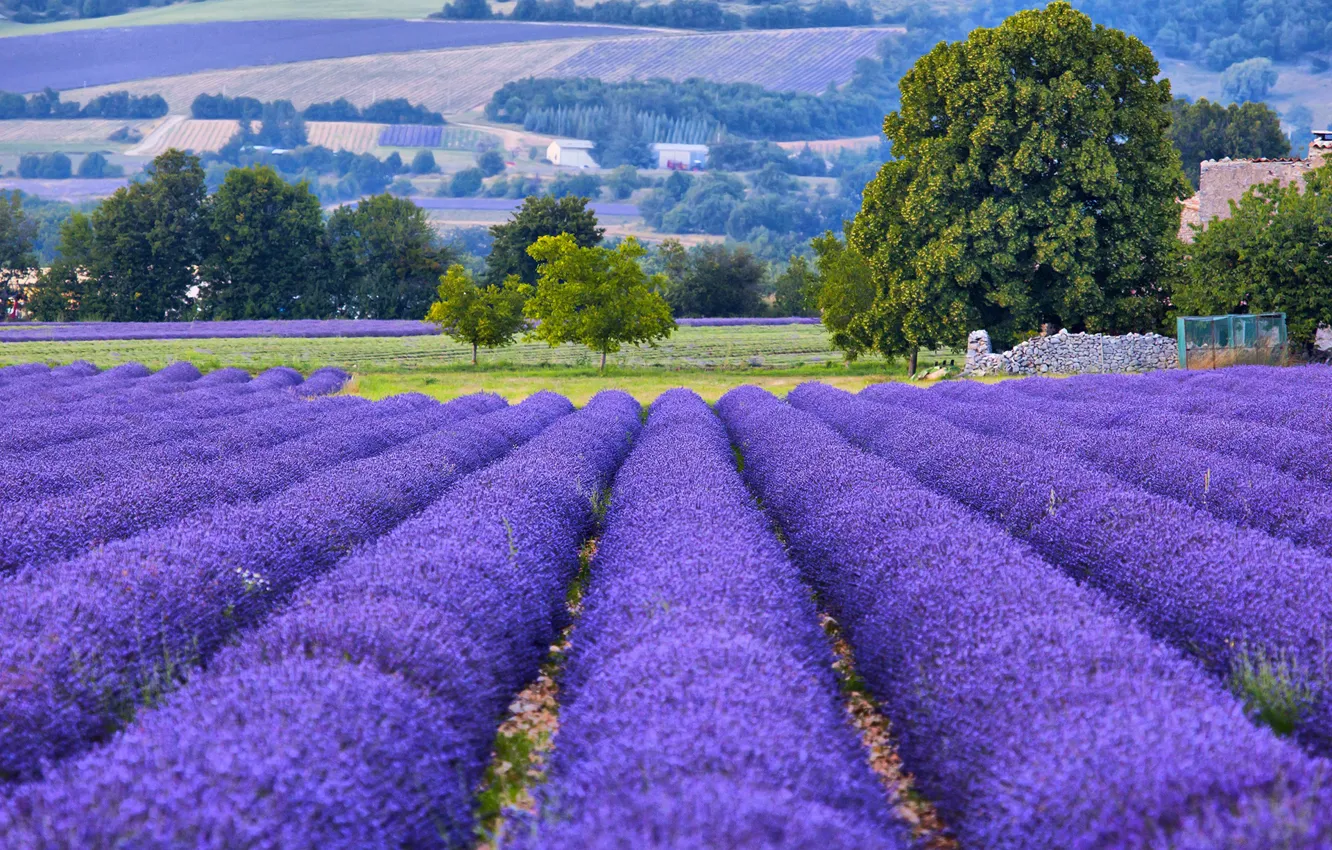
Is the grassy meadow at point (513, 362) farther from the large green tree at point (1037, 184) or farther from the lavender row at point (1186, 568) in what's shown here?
the lavender row at point (1186, 568)

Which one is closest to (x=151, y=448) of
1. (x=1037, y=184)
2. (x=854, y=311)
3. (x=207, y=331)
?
(x=1037, y=184)

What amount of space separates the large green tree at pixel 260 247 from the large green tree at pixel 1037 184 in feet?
141

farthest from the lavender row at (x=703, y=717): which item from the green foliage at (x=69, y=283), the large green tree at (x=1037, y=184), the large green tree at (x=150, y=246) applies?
the green foliage at (x=69, y=283)

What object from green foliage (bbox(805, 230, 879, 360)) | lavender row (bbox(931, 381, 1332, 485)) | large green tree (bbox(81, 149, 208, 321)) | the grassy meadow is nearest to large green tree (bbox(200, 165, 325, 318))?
large green tree (bbox(81, 149, 208, 321))

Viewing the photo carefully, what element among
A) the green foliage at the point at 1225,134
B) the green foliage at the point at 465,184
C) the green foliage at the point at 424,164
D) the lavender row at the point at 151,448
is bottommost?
the lavender row at the point at 151,448

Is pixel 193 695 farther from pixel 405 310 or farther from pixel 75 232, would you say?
pixel 75 232

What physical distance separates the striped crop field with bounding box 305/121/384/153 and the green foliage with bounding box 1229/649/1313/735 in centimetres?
19280

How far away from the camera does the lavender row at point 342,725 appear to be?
2672 millimetres

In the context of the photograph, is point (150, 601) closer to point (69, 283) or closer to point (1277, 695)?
point (1277, 695)

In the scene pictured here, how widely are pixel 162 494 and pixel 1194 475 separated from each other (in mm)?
7980

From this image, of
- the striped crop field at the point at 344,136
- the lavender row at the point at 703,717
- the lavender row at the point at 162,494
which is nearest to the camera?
the lavender row at the point at 703,717

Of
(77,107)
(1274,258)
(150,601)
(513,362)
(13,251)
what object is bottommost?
(150,601)

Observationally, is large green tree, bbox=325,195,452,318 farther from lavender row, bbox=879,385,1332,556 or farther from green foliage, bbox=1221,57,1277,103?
green foliage, bbox=1221,57,1277,103

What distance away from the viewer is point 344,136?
192m
